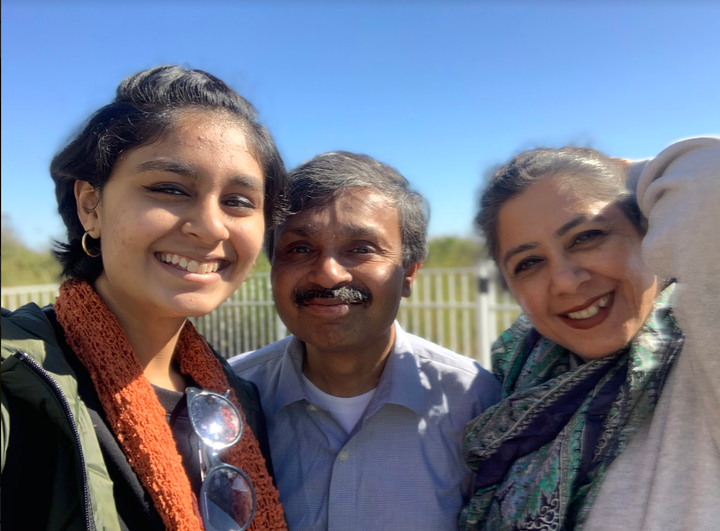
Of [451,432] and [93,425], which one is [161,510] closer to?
[93,425]

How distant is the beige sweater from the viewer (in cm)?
126

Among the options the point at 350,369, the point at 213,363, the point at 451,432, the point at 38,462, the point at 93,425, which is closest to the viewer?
the point at 38,462

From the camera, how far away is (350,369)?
215 cm

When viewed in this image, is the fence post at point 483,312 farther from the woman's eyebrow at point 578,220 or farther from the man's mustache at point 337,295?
the woman's eyebrow at point 578,220

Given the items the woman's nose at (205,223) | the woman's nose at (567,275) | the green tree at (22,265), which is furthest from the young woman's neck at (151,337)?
the green tree at (22,265)

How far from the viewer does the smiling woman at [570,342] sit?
5.02 ft

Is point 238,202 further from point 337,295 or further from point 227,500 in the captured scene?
point 227,500

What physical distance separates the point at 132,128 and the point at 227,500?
1.14m

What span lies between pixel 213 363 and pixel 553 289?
121 centimetres

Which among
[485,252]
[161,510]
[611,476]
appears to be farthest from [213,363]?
[611,476]

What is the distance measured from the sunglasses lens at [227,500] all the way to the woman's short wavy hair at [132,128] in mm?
736

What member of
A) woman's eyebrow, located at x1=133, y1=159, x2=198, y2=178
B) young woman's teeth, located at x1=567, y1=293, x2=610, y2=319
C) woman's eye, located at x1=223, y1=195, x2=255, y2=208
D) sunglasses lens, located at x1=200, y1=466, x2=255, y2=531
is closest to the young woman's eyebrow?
woman's eyebrow, located at x1=133, y1=159, x2=198, y2=178

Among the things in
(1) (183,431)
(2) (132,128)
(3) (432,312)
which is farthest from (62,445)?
(3) (432,312)

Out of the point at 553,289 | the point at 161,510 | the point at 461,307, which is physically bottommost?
the point at 461,307
